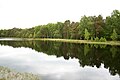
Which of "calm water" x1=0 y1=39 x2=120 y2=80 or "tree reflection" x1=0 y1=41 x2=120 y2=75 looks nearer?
"calm water" x1=0 y1=39 x2=120 y2=80

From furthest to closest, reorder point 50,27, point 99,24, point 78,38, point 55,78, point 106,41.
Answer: point 50,27
point 78,38
point 99,24
point 106,41
point 55,78

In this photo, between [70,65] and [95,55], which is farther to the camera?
[95,55]

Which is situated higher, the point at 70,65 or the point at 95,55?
the point at 95,55

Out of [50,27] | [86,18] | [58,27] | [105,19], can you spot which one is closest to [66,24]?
[58,27]

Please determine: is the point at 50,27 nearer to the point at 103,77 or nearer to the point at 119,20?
the point at 119,20

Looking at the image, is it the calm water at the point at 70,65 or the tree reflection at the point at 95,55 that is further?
the tree reflection at the point at 95,55

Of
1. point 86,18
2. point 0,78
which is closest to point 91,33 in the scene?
point 86,18

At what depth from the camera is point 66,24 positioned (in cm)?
16438

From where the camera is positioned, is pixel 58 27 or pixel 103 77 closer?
pixel 103 77

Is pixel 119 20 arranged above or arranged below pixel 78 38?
above

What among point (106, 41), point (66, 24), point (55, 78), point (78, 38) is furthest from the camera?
point (66, 24)

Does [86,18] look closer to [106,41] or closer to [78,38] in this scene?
[78,38]

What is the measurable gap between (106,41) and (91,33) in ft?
42.3

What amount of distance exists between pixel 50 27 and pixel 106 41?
89.9 metres
